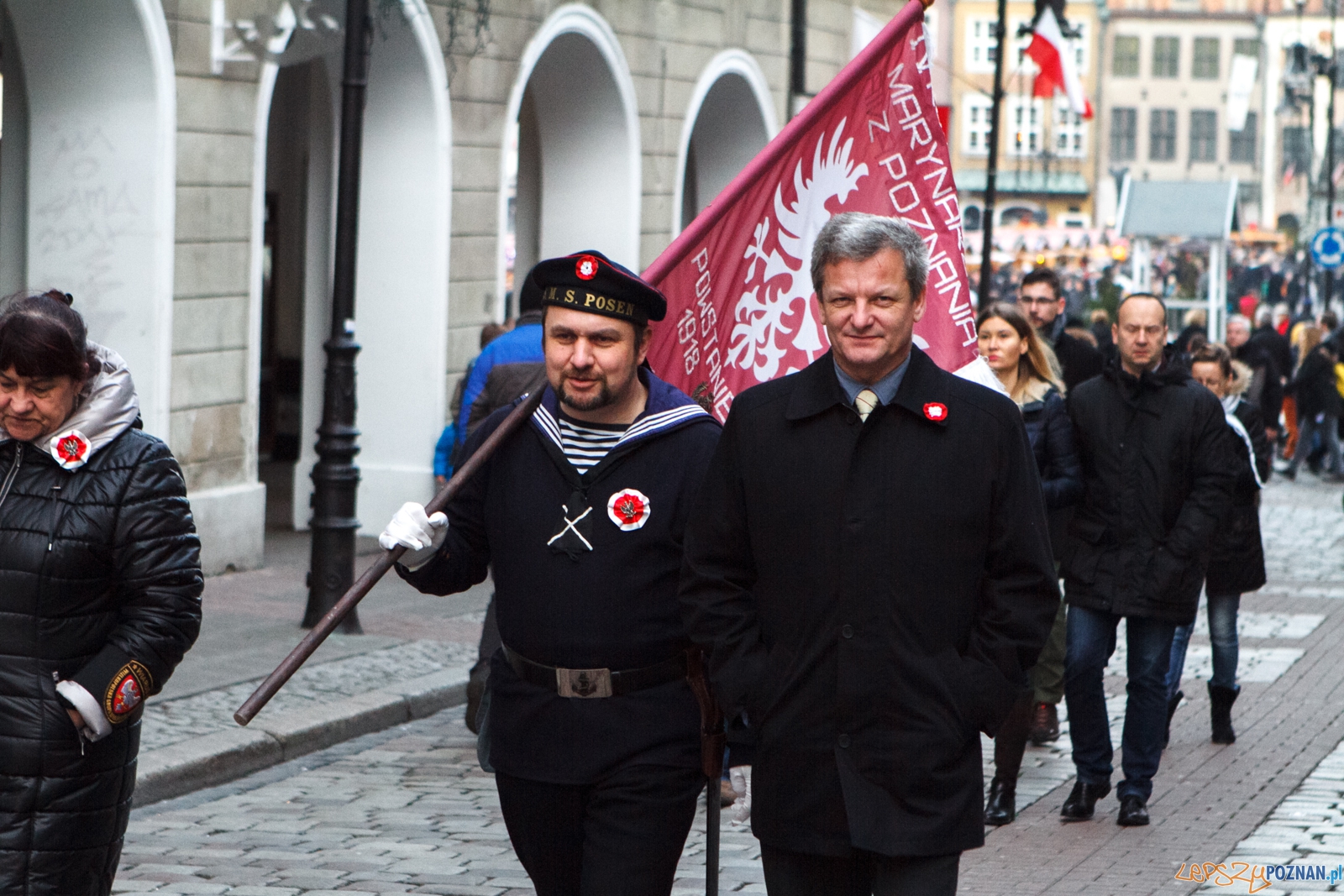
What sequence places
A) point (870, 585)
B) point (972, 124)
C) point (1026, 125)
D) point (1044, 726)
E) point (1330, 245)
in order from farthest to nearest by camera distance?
1. point (972, 124)
2. point (1026, 125)
3. point (1330, 245)
4. point (1044, 726)
5. point (870, 585)

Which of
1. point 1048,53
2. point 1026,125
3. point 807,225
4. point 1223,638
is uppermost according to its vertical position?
point 1026,125

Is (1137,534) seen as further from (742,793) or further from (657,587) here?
(657,587)

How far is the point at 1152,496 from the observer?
7.14 meters

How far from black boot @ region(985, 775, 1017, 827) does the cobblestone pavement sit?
62mm

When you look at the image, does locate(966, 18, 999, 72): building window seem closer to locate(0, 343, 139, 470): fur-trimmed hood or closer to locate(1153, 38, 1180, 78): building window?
locate(1153, 38, 1180, 78): building window

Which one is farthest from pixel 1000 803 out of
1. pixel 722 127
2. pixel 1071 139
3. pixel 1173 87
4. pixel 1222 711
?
pixel 1173 87

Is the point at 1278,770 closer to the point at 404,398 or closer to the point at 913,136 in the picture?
the point at 913,136

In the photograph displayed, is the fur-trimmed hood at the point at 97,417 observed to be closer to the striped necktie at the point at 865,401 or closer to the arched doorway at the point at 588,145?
the striped necktie at the point at 865,401

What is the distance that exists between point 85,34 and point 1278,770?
25.9 ft

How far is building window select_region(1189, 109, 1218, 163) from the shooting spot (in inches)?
3829

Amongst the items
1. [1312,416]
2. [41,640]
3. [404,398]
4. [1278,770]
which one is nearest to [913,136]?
[41,640]

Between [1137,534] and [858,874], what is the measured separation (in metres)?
3.55

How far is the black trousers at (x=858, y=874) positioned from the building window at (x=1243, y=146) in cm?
9794

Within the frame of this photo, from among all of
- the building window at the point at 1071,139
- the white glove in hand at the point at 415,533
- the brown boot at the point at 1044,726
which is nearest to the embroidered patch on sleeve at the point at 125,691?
the white glove in hand at the point at 415,533
